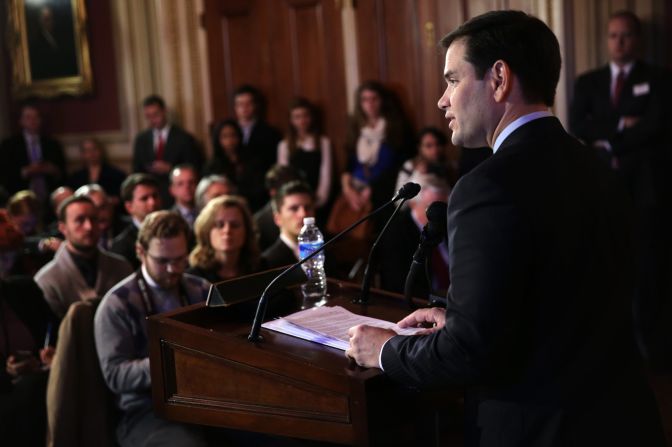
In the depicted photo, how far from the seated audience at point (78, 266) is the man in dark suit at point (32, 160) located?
3.06 meters

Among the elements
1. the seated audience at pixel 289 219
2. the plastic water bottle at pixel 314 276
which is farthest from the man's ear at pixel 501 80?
the seated audience at pixel 289 219

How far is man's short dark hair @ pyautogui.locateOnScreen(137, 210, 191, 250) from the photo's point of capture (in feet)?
9.55

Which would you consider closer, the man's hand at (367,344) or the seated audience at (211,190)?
the man's hand at (367,344)

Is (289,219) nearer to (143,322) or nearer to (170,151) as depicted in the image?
(143,322)

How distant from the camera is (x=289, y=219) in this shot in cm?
405

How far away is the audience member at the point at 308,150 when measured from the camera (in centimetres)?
597

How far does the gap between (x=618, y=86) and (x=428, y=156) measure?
1229 millimetres

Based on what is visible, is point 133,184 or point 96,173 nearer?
point 133,184

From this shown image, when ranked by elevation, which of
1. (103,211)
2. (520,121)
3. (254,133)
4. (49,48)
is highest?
(49,48)

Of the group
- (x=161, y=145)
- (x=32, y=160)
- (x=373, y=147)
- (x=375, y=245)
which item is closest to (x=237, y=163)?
(x=161, y=145)

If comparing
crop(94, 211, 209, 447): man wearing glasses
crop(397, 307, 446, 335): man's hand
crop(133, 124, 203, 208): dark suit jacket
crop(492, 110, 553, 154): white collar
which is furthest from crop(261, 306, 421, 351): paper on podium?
crop(133, 124, 203, 208): dark suit jacket

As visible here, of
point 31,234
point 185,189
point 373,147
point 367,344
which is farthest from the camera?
point 373,147

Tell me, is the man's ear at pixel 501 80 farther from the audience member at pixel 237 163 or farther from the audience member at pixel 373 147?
the audience member at pixel 237 163

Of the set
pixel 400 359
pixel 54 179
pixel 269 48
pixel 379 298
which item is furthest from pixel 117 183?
pixel 400 359
